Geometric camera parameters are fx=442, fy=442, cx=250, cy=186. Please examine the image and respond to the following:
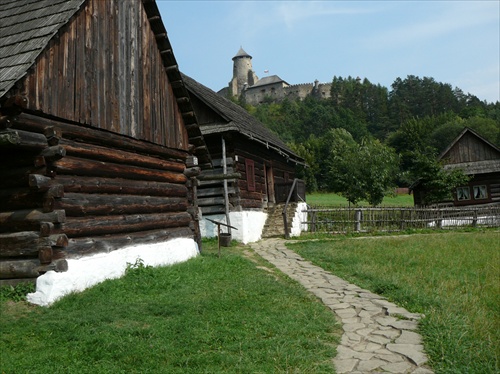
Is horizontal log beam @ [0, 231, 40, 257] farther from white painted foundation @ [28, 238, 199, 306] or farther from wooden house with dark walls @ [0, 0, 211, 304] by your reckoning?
white painted foundation @ [28, 238, 199, 306]

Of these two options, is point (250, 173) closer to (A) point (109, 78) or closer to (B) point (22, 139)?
(A) point (109, 78)

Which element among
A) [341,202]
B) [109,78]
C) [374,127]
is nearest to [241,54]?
[374,127]

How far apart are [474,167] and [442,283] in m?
23.4

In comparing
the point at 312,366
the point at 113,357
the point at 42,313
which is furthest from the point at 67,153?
the point at 312,366

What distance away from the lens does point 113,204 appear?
29.3ft

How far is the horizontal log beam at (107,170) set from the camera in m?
7.73

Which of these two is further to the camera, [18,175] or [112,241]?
[112,241]

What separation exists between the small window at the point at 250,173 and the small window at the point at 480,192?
56.1ft

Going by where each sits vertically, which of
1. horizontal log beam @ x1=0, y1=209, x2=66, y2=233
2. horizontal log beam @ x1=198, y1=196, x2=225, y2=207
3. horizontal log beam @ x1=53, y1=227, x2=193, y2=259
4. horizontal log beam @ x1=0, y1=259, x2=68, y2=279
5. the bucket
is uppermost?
horizontal log beam @ x1=198, y1=196, x2=225, y2=207

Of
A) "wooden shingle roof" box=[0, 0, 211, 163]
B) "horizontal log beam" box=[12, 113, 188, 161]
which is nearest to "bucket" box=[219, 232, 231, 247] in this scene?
"horizontal log beam" box=[12, 113, 188, 161]

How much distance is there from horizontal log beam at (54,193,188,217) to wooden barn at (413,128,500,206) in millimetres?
22459

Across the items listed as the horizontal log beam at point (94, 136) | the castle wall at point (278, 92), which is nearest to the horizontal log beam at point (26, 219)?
the horizontal log beam at point (94, 136)

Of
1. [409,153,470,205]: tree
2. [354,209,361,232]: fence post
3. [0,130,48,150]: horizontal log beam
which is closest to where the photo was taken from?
[0,130,48,150]: horizontal log beam

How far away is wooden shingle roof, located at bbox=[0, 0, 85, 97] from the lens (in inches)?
266
